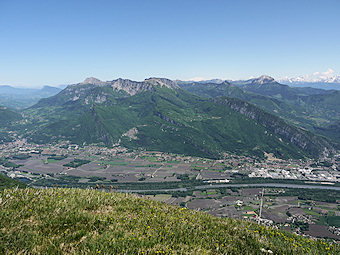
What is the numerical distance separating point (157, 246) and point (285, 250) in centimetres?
574

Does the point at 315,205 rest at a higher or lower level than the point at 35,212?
lower

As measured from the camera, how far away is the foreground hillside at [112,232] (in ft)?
Answer: 22.0

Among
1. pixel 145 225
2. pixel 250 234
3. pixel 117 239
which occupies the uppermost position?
pixel 117 239

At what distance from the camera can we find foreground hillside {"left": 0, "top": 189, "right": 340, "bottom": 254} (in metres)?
6.70

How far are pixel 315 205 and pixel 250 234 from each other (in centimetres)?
20195

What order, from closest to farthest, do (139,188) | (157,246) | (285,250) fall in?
(157,246) → (285,250) → (139,188)

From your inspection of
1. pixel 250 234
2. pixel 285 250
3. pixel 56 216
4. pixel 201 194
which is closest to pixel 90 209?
pixel 56 216

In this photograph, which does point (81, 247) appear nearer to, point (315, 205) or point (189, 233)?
point (189, 233)

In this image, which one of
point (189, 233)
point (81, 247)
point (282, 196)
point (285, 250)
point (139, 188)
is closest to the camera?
point (81, 247)

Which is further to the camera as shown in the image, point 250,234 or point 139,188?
point 139,188

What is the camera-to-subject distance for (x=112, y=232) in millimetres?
7793

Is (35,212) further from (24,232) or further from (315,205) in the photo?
(315,205)

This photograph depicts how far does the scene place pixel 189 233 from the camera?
8.82 metres

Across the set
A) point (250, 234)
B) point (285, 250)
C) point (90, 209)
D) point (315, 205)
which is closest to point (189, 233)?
point (250, 234)
